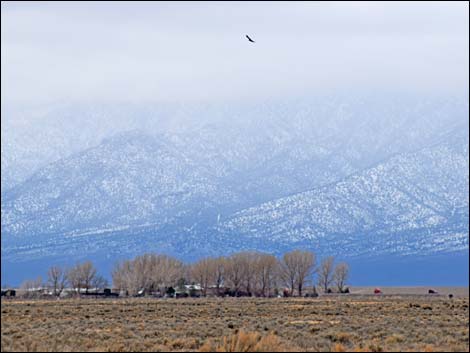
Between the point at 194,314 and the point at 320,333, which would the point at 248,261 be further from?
the point at 320,333

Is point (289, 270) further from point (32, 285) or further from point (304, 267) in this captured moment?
point (32, 285)

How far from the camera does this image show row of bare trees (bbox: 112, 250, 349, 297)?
142 m

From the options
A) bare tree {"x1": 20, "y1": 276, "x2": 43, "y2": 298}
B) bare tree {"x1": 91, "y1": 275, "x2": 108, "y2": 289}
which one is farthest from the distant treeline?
bare tree {"x1": 91, "y1": 275, "x2": 108, "y2": 289}

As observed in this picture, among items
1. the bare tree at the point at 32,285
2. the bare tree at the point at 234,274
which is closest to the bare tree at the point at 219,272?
the bare tree at the point at 234,274

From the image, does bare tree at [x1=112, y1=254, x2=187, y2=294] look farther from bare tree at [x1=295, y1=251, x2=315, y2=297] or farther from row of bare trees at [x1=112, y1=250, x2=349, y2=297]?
bare tree at [x1=295, y1=251, x2=315, y2=297]

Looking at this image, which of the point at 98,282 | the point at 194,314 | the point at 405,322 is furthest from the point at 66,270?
the point at 405,322

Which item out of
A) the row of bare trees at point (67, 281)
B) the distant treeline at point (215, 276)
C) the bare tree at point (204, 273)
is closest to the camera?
the distant treeline at point (215, 276)

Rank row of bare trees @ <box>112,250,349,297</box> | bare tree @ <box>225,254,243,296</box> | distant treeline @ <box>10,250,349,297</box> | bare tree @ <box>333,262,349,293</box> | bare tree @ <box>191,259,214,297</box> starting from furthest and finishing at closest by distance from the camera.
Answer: bare tree @ <box>333,262,349,293</box>, bare tree @ <box>191,259,214,297</box>, row of bare trees @ <box>112,250,349,297</box>, distant treeline @ <box>10,250,349,297</box>, bare tree @ <box>225,254,243,296</box>

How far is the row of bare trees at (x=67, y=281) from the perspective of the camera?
504 ft

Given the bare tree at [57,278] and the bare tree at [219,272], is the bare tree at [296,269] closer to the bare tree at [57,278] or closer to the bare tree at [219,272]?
the bare tree at [219,272]

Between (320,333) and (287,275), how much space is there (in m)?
112

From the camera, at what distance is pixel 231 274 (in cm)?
14362

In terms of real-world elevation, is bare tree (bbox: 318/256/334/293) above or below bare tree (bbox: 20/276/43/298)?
above

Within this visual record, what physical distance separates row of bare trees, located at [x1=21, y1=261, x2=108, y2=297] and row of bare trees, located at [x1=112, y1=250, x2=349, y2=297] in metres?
4.53
